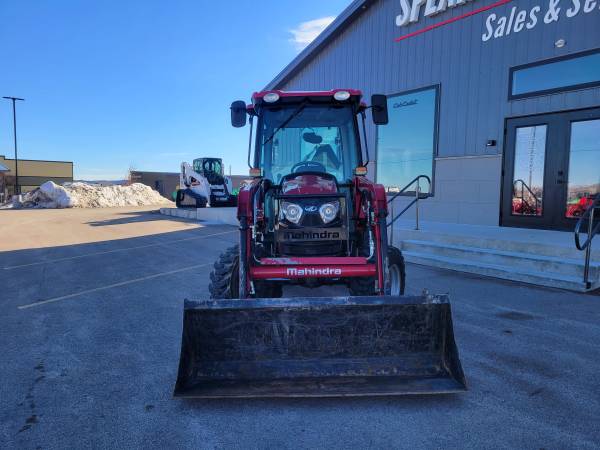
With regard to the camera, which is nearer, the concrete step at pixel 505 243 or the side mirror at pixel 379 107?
the side mirror at pixel 379 107

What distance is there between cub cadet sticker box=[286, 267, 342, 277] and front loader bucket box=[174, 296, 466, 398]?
678 mm

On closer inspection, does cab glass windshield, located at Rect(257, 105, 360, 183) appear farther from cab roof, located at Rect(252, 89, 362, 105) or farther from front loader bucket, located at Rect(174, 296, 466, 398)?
front loader bucket, located at Rect(174, 296, 466, 398)

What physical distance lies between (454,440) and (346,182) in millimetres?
2907

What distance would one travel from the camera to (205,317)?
10.3 ft

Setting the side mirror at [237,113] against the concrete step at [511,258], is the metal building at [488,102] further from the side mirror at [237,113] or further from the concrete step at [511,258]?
the side mirror at [237,113]

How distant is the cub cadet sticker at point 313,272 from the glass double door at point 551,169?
703cm

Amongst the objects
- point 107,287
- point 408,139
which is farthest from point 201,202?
point 107,287

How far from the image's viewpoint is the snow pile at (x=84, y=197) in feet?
94.2

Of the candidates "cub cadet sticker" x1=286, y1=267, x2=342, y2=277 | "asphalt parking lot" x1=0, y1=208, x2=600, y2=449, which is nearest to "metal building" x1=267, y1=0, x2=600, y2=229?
"asphalt parking lot" x1=0, y1=208, x2=600, y2=449

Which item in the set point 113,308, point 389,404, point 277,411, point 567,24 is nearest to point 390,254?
point 389,404

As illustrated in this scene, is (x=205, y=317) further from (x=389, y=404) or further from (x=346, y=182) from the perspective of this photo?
(x=346, y=182)

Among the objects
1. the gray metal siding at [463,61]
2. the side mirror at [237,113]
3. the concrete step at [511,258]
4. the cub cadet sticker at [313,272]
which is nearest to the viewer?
the cub cadet sticker at [313,272]

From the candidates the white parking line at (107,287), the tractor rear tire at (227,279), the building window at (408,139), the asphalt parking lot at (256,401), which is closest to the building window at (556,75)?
the building window at (408,139)

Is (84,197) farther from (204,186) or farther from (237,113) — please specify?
(237,113)
